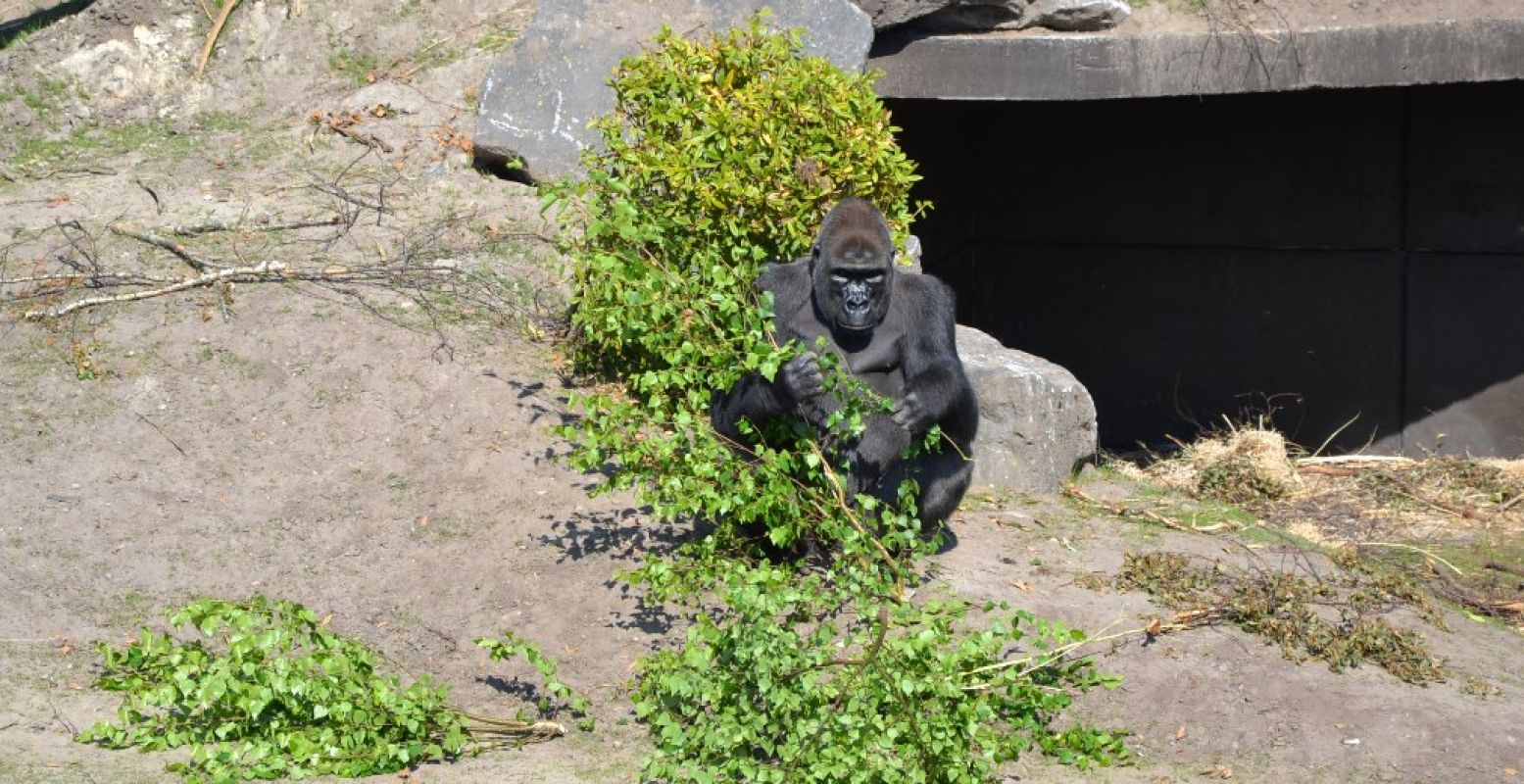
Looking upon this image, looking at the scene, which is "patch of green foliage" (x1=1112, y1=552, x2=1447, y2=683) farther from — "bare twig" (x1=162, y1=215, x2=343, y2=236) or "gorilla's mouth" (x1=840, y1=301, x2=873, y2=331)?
"bare twig" (x1=162, y1=215, x2=343, y2=236)

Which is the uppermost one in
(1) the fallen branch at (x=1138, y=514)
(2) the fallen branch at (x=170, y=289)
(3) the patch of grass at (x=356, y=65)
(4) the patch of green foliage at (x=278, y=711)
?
(3) the patch of grass at (x=356, y=65)

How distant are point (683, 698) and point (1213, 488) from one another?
14.1ft

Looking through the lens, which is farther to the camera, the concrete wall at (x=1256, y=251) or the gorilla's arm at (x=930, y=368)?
the concrete wall at (x=1256, y=251)

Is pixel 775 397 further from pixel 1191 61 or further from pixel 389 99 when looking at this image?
pixel 389 99

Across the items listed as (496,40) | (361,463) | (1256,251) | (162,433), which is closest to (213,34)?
(496,40)

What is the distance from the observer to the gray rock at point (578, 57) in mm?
8234

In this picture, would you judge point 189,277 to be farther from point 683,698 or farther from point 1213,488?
point 1213,488

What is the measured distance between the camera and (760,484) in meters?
5.49

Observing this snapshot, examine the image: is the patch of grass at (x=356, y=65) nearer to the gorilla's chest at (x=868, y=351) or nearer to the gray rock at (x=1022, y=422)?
the gray rock at (x=1022, y=422)

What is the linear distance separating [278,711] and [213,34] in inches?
244

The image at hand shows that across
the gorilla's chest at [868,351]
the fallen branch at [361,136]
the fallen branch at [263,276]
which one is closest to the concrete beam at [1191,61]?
the fallen branch at [361,136]

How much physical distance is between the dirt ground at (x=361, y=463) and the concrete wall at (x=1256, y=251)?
334 centimetres

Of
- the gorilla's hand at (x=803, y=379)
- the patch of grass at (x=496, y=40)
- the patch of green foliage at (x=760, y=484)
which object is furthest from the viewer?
the patch of grass at (x=496, y=40)

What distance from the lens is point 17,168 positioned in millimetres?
9008
